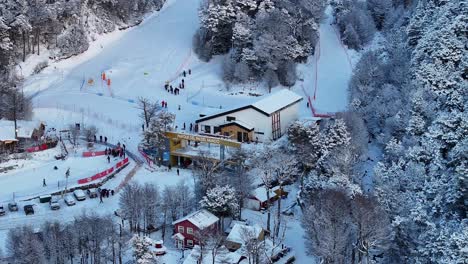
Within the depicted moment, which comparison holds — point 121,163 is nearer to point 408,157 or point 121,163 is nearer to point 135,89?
point 135,89

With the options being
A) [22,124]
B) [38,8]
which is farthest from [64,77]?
[22,124]

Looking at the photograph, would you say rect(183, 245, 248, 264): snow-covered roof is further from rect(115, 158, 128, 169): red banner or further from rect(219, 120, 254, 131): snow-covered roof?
rect(219, 120, 254, 131): snow-covered roof

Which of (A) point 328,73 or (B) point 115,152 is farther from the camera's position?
(A) point 328,73

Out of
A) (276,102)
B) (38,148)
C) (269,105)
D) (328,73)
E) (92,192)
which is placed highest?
(328,73)

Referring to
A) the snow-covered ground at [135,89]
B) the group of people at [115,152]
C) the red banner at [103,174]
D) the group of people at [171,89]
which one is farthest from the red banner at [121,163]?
the group of people at [171,89]

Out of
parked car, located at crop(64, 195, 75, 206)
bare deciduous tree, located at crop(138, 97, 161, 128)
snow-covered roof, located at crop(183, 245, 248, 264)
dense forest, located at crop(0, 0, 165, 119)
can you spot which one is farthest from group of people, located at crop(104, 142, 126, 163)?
dense forest, located at crop(0, 0, 165, 119)

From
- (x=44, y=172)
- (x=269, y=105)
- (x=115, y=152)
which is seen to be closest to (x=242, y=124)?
(x=269, y=105)
